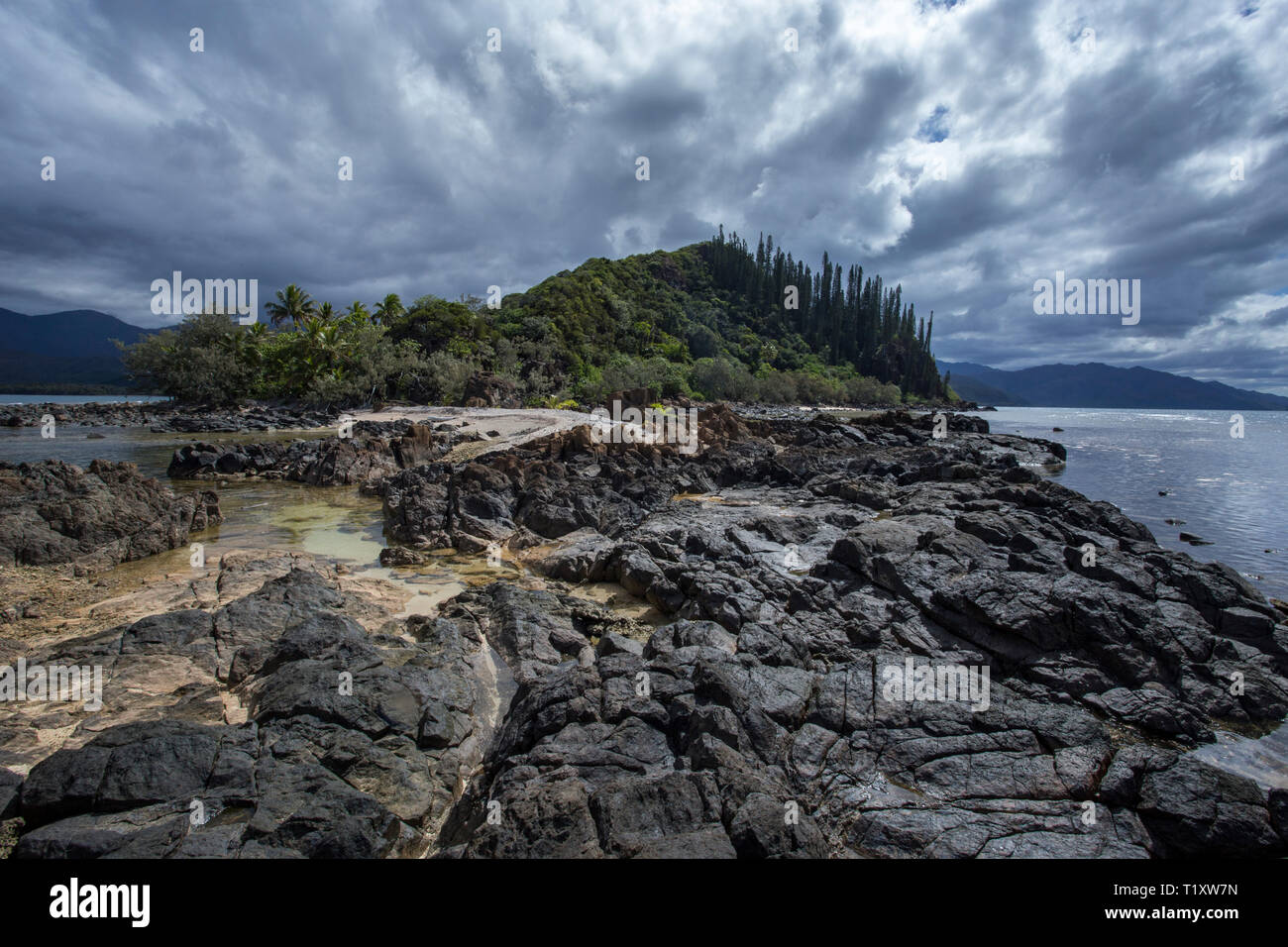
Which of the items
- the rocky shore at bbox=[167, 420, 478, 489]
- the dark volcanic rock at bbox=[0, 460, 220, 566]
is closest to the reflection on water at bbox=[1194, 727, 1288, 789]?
the dark volcanic rock at bbox=[0, 460, 220, 566]

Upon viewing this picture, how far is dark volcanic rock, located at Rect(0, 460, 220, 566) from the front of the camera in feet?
34.7

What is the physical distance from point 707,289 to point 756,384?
56.2m

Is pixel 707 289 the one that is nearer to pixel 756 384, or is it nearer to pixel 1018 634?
pixel 756 384

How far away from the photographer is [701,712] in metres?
5.49

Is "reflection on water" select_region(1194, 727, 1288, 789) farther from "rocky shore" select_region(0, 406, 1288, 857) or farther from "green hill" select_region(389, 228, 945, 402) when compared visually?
"green hill" select_region(389, 228, 945, 402)

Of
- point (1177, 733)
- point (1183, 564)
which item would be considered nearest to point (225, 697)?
point (1177, 733)

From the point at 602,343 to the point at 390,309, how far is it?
2869cm

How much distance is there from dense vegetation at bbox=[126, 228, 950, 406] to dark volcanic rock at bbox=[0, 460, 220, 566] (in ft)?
90.5

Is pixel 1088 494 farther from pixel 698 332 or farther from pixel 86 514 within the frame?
pixel 698 332

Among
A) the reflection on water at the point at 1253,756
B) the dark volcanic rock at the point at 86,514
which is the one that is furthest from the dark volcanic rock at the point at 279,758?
the reflection on water at the point at 1253,756

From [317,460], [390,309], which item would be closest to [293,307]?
[390,309]

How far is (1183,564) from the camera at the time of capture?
10.3m
